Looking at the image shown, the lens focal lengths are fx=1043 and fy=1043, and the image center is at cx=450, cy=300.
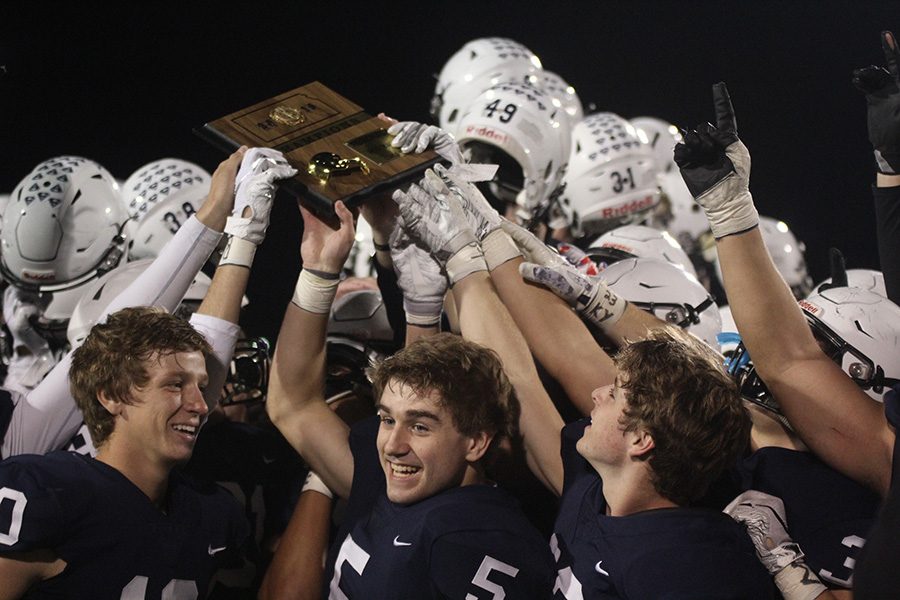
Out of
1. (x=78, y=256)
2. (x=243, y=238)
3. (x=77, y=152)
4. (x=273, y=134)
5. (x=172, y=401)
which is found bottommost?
(x=77, y=152)

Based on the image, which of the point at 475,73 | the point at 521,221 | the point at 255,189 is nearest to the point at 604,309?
the point at 255,189

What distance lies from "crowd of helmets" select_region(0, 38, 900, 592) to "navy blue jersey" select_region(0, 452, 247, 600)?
2.87 ft

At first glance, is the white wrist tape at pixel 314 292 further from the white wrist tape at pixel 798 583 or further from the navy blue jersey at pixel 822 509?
the white wrist tape at pixel 798 583

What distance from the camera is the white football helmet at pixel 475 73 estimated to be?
549 centimetres

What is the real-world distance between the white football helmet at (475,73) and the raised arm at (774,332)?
9.84ft

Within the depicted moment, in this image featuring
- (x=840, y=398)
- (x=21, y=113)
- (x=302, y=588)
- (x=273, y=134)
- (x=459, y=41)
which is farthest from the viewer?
(x=459, y=41)

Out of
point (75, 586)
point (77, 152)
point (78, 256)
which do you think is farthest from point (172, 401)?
point (77, 152)

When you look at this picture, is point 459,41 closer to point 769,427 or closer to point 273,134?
point 273,134

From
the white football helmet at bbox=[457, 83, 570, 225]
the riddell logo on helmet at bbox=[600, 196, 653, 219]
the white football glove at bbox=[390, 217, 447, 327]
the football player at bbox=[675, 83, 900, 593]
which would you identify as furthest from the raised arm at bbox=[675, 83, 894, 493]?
the riddell logo on helmet at bbox=[600, 196, 653, 219]

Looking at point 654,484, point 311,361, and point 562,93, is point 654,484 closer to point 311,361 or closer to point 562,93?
point 311,361

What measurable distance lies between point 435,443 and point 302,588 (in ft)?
1.99

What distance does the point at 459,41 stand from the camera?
22.0ft

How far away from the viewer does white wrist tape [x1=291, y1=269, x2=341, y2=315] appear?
2891 millimetres

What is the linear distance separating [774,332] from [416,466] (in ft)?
2.92
